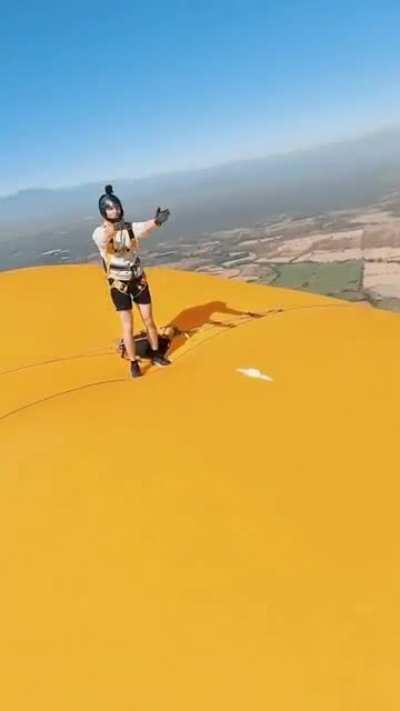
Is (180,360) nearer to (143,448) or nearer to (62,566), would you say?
(143,448)

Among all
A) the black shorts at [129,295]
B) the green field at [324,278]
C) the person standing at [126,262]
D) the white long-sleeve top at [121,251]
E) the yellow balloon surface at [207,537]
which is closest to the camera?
the yellow balloon surface at [207,537]

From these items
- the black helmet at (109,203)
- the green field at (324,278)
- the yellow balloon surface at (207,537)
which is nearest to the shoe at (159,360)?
the yellow balloon surface at (207,537)

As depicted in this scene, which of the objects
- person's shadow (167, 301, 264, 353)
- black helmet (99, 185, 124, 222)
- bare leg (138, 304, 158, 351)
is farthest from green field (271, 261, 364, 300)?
black helmet (99, 185, 124, 222)

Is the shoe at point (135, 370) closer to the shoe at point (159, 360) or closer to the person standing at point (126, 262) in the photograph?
the person standing at point (126, 262)

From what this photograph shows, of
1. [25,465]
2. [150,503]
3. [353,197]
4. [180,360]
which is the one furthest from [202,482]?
[353,197]

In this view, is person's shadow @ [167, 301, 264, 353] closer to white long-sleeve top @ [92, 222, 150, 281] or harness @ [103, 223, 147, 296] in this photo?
harness @ [103, 223, 147, 296]

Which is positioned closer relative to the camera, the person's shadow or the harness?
the harness

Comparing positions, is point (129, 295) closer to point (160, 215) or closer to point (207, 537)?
point (160, 215)
